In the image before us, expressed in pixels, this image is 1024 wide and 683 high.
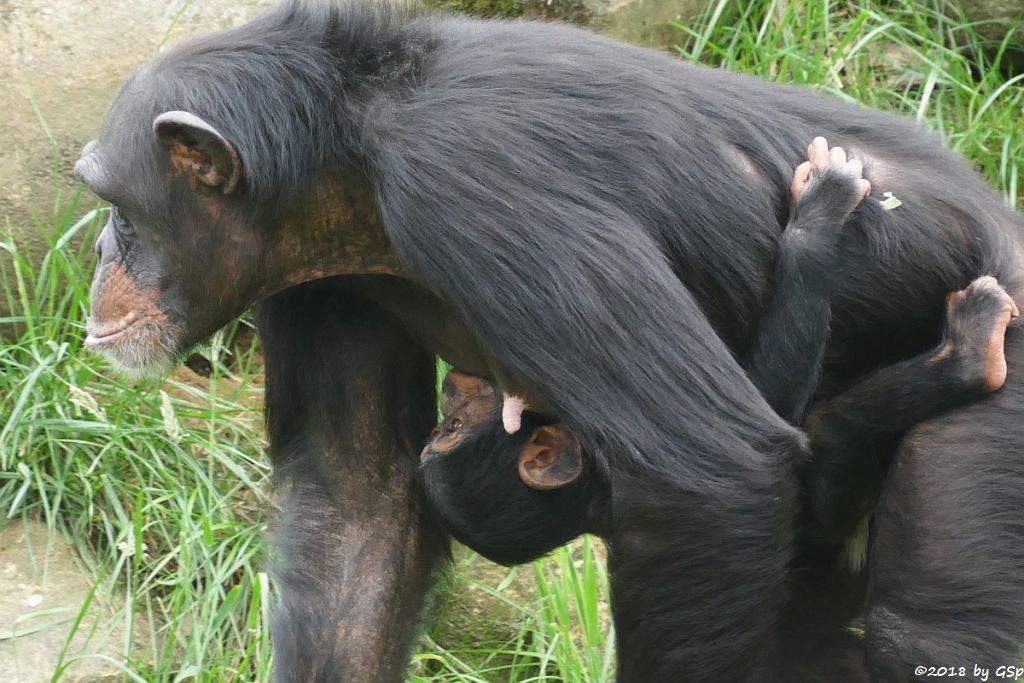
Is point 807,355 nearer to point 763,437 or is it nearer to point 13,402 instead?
point 763,437

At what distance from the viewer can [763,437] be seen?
3805mm

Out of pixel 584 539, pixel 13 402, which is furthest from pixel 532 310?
pixel 13 402

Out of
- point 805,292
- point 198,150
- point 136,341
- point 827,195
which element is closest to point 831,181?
point 827,195

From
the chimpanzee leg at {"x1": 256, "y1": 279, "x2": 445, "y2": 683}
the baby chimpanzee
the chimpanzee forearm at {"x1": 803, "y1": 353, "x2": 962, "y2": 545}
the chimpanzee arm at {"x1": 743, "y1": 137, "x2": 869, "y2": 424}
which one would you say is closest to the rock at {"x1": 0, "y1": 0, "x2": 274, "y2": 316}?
the chimpanzee leg at {"x1": 256, "y1": 279, "x2": 445, "y2": 683}

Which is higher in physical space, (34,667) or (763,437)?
(763,437)

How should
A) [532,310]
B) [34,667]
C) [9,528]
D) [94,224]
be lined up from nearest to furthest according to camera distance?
[532,310] → [34,667] → [9,528] → [94,224]

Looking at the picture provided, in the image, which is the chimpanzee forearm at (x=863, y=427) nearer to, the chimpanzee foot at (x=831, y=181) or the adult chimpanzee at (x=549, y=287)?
the adult chimpanzee at (x=549, y=287)

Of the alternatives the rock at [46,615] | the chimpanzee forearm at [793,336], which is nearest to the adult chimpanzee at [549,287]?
the chimpanzee forearm at [793,336]

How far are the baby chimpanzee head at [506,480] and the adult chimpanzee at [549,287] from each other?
0.18m

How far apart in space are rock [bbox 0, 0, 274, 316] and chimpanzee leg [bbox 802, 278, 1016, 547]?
3.75m

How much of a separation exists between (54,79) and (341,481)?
290 centimetres

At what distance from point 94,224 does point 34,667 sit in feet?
6.52

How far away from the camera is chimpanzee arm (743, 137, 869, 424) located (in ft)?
13.3

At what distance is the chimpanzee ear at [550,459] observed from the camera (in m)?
4.54
